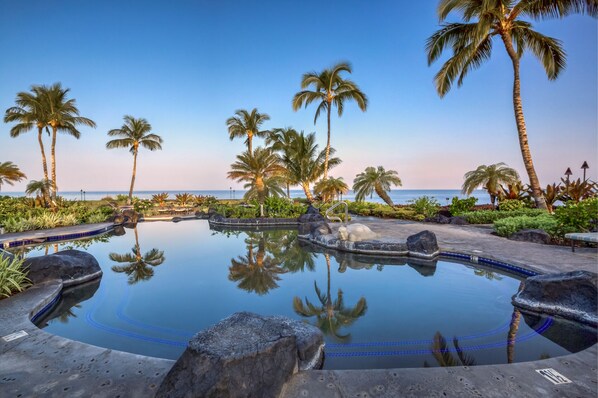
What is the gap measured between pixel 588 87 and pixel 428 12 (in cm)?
743

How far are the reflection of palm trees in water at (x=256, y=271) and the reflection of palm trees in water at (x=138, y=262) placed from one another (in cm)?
201

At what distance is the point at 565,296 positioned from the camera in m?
3.77

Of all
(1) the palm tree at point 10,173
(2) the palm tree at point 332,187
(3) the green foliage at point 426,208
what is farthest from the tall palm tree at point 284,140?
(1) the palm tree at point 10,173

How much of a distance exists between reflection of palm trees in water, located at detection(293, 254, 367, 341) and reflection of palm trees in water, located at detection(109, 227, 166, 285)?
12.8ft

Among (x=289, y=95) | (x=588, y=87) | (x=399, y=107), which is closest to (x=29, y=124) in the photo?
(x=289, y=95)

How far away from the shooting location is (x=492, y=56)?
1301 cm

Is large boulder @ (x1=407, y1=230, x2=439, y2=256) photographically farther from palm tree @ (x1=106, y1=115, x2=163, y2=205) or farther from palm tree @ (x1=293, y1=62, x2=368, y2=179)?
palm tree @ (x1=106, y1=115, x2=163, y2=205)

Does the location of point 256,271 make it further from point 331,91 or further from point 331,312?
point 331,91

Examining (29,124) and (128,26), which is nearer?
(128,26)

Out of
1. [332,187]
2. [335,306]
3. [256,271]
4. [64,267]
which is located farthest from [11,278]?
[332,187]

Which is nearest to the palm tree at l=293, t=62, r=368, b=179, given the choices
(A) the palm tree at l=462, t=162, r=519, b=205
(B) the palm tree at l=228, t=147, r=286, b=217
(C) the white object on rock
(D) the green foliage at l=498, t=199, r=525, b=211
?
(B) the palm tree at l=228, t=147, r=286, b=217

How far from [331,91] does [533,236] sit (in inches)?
632

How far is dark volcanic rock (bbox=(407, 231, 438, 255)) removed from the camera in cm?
733

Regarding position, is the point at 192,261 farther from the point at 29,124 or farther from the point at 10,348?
the point at 29,124
